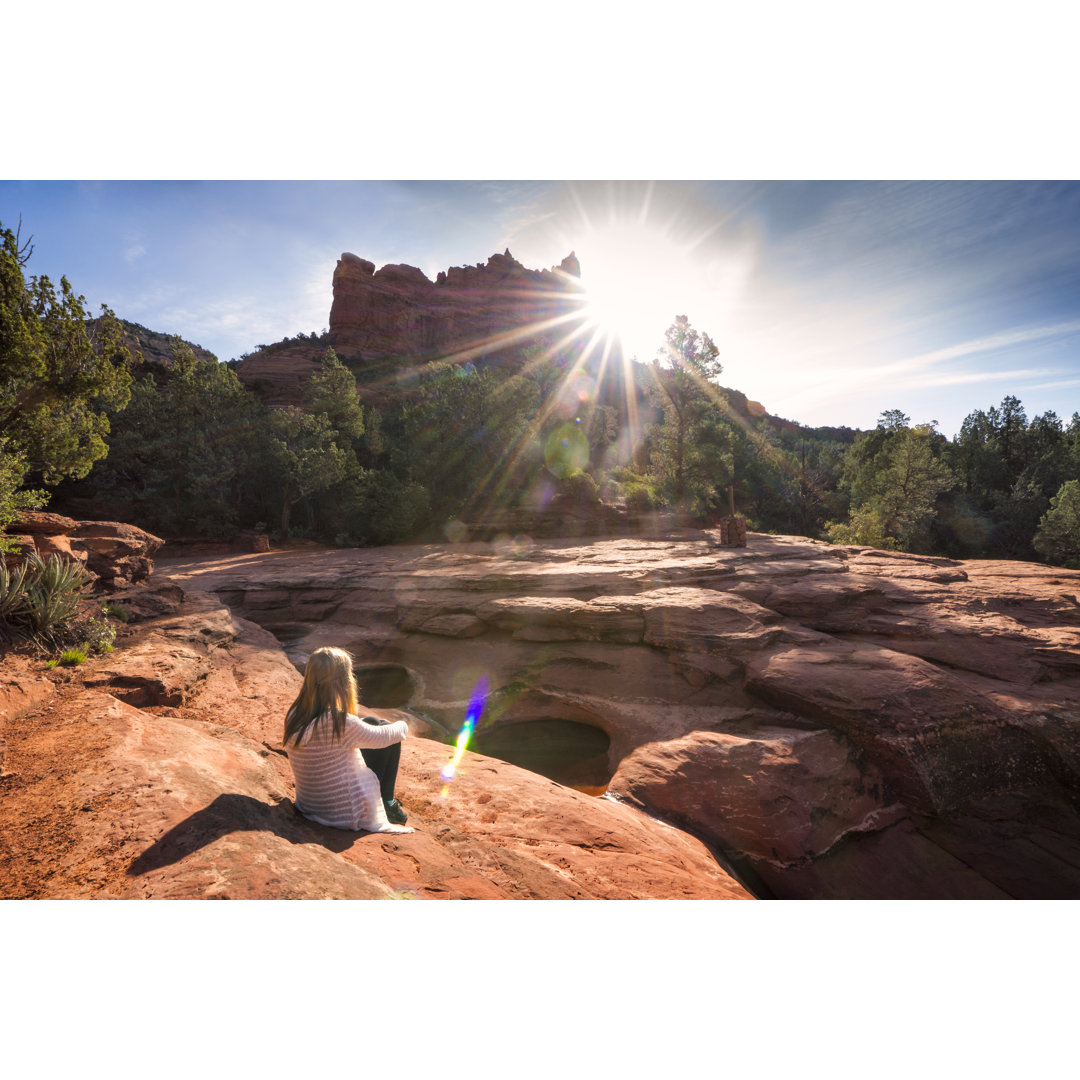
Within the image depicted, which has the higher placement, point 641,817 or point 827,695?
point 827,695

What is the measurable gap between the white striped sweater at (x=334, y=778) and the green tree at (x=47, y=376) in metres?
5.63

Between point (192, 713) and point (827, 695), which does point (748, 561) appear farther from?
point (192, 713)

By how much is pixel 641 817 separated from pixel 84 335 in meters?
9.76

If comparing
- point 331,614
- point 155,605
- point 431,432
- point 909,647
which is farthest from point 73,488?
point 909,647

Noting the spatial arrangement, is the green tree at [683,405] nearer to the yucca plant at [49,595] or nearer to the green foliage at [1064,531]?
the green foliage at [1064,531]

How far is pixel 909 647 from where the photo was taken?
769 centimetres

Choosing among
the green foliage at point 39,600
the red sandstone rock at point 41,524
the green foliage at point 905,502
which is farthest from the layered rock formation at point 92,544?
the green foliage at point 905,502

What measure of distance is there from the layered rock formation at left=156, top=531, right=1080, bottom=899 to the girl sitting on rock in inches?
143

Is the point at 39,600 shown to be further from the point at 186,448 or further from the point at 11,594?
the point at 186,448

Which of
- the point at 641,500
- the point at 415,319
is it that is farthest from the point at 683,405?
the point at 415,319

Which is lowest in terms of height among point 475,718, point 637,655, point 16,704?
point 475,718

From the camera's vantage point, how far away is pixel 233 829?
8.17 feet

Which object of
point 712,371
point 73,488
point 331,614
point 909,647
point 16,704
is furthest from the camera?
point 712,371

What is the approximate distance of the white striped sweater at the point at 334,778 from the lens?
305 centimetres
